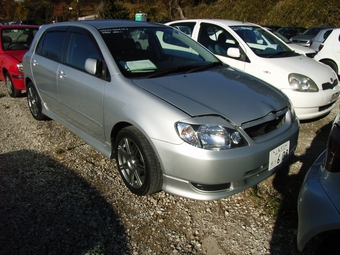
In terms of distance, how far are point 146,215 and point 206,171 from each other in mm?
741

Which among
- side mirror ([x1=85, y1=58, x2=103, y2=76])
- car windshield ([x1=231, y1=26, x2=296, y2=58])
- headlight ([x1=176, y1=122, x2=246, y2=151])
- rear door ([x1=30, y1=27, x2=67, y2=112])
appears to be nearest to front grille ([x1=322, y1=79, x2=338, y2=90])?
car windshield ([x1=231, y1=26, x2=296, y2=58])

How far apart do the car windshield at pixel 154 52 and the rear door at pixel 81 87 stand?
0.76 feet

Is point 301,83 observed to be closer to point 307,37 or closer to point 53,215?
point 53,215

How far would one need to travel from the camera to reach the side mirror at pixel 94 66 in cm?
291

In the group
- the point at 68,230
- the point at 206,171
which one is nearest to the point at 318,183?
the point at 206,171

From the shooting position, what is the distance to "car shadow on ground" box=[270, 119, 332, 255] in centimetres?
223

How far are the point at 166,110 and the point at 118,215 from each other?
1.02m

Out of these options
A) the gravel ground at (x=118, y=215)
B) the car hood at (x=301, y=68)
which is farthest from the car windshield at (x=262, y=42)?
the gravel ground at (x=118, y=215)

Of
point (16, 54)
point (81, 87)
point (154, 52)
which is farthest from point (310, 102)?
point (16, 54)

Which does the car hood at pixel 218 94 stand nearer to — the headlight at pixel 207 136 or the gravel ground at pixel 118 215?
the headlight at pixel 207 136

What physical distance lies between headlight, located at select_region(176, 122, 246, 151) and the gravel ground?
70 cm

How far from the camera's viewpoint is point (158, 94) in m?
2.59

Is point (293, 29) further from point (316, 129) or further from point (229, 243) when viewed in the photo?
point (229, 243)

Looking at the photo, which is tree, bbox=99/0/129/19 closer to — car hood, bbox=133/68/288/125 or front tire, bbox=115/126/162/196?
car hood, bbox=133/68/288/125
